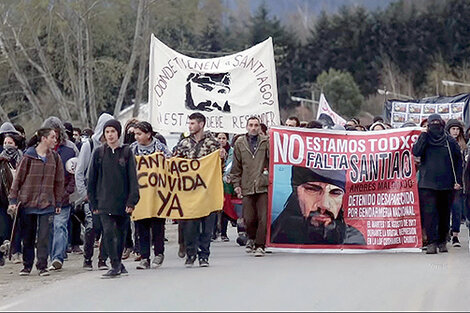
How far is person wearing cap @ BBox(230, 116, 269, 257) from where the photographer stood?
15422 mm

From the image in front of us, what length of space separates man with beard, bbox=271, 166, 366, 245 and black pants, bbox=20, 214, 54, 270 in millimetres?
3391

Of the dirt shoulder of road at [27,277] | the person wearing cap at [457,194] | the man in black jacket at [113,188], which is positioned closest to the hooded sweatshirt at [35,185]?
the dirt shoulder of road at [27,277]

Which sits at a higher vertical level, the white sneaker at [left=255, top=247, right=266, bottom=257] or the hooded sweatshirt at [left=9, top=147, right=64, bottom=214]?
the hooded sweatshirt at [left=9, top=147, right=64, bottom=214]

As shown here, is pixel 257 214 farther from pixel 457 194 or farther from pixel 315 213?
pixel 457 194

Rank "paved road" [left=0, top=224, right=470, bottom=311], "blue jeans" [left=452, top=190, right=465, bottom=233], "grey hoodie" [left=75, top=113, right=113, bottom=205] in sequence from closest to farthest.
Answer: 1. "paved road" [left=0, top=224, right=470, bottom=311]
2. "grey hoodie" [left=75, top=113, right=113, bottom=205]
3. "blue jeans" [left=452, top=190, right=465, bottom=233]

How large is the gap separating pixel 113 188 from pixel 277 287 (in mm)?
2366

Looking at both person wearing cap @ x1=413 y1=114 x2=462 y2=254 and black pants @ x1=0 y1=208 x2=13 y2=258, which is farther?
person wearing cap @ x1=413 y1=114 x2=462 y2=254

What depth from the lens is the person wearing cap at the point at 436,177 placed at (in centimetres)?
1559

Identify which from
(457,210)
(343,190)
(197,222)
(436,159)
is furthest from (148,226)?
(457,210)

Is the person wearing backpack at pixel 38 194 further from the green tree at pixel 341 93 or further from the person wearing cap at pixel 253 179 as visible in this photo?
the green tree at pixel 341 93

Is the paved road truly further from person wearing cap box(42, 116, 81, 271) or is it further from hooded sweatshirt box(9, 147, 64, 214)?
hooded sweatshirt box(9, 147, 64, 214)

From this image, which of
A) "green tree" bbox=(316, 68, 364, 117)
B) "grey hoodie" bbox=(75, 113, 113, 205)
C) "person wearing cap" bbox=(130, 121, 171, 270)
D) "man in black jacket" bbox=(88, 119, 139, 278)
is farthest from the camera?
"green tree" bbox=(316, 68, 364, 117)

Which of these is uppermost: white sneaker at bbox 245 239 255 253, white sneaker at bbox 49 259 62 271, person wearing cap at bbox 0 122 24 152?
person wearing cap at bbox 0 122 24 152

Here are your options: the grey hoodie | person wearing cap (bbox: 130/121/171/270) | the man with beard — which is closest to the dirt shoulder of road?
person wearing cap (bbox: 130/121/171/270)
